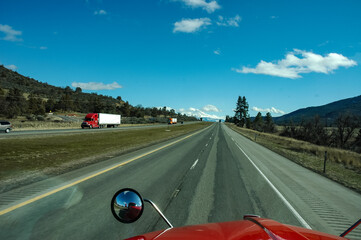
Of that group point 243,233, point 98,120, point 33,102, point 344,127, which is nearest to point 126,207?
point 243,233

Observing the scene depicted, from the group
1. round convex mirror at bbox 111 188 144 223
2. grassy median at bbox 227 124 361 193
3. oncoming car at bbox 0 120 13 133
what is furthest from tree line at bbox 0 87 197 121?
round convex mirror at bbox 111 188 144 223

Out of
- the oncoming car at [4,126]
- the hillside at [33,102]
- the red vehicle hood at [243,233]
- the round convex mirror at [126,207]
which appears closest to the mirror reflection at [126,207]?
the round convex mirror at [126,207]

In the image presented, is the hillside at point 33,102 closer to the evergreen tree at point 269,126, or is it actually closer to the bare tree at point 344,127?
the evergreen tree at point 269,126

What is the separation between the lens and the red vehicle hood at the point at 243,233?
70.2 inches

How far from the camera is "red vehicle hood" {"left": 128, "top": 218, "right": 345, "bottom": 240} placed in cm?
178

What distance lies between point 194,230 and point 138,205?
609 millimetres

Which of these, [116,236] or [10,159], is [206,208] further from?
[10,159]

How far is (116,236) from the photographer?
3.68m

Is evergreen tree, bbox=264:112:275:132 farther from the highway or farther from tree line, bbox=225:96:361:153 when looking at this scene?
the highway

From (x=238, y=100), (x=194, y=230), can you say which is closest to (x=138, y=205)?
(x=194, y=230)

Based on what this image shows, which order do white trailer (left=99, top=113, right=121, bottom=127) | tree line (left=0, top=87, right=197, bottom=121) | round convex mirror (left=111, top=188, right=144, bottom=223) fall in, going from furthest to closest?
tree line (left=0, top=87, right=197, bottom=121) < white trailer (left=99, top=113, right=121, bottom=127) < round convex mirror (left=111, top=188, right=144, bottom=223)

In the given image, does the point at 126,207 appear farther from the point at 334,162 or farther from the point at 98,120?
the point at 98,120

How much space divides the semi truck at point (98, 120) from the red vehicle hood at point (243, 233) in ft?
153

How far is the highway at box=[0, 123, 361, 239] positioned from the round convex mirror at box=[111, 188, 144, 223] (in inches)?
75.2
